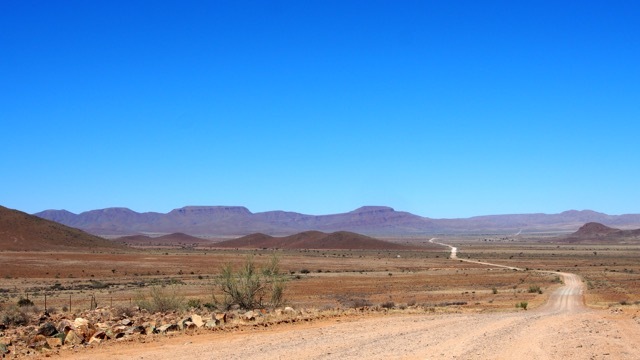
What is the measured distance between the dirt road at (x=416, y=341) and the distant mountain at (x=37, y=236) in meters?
96.5

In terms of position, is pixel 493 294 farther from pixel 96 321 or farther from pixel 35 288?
pixel 35 288

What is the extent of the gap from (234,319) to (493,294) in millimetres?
25299

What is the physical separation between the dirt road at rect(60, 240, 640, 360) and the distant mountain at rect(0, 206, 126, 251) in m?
96.5

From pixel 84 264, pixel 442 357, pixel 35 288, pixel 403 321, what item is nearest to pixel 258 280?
pixel 403 321

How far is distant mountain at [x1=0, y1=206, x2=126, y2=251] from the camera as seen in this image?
106000 millimetres

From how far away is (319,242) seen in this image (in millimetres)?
158125

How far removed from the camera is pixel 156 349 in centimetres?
1466

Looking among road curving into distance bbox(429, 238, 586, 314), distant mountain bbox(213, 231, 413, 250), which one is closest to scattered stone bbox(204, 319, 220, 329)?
road curving into distance bbox(429, 238, 586, 314)

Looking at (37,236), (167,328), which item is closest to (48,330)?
(167,328)

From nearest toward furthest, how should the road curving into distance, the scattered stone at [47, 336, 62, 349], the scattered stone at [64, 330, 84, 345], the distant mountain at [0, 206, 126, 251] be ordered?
the scattered stone at [47, 336, 62, 349], the scattered stone at [64, 330, 84, 345], the road curving into distance, the distant mountain at [0, 206, 126, 251]

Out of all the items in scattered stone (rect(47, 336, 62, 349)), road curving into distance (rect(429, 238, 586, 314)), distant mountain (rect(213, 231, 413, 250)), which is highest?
distant mountain (rect(213, 231, 413, 250))

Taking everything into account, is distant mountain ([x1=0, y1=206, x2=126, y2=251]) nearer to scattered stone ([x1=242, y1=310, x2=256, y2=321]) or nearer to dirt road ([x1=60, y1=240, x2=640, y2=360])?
scattered stone ([x1=242, y1=310, x2=256, y2=321])

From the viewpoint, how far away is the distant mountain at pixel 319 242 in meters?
150

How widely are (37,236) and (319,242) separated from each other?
68675 mm
